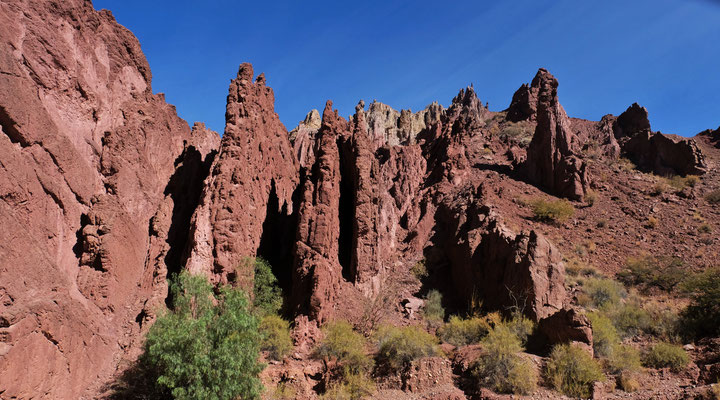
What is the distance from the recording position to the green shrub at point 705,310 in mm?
16391

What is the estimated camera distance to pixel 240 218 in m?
19.8

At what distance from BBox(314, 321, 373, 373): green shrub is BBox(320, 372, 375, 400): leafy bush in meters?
0.34

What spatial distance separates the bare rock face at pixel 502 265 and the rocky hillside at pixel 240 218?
98 millimetres

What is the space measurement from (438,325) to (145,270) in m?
14.5

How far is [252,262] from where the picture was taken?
19797mm

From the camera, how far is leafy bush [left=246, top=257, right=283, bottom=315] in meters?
19.8

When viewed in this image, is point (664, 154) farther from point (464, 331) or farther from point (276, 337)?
point (276, 337)

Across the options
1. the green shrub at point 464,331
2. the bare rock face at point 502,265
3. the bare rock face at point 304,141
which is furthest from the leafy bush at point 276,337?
the bare rock face at point 304,141

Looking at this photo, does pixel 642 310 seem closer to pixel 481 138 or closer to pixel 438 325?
pixel 438 325

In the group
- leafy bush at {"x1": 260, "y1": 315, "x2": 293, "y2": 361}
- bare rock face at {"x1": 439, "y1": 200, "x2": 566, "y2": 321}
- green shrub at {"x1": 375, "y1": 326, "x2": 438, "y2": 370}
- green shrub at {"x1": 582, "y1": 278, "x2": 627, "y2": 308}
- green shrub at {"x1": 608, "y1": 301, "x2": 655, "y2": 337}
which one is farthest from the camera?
green shrub at {"x1": 582, "y1": 278, "x2": 627, "y2": 308}

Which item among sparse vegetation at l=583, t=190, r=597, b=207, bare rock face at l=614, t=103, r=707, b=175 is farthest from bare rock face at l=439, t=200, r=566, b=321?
bare rock face at l=614, t=103, r=707, b=175

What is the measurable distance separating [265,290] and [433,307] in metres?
9.16

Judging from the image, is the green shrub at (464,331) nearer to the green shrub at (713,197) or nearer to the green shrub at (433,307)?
the green shrub at (433,307)

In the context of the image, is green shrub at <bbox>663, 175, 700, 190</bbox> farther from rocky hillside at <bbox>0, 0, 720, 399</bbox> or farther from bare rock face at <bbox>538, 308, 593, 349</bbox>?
bare rock face at <bbox>538, 308, 593, 349</bbox>
